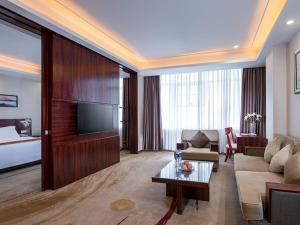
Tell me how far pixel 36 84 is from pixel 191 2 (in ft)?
19.9

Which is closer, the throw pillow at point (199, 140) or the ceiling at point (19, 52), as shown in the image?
the ceiling at point (19, 52)

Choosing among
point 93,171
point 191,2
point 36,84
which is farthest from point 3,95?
point 191,2

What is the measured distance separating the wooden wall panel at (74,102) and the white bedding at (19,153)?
5.36ft

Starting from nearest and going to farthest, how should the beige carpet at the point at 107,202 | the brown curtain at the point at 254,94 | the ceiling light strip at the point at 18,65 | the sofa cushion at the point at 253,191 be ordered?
the sofa cushion at the point at 253,191 → the beige carpet at the point at 107,202 → the ceiling light strip at the point at 18,65 → the brown curtain at the point at 254,94

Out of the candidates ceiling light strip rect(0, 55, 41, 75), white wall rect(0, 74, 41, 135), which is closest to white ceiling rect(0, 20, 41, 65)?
ceiling light strip rect(0, 55, 41, 75)

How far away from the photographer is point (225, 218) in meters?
2.37

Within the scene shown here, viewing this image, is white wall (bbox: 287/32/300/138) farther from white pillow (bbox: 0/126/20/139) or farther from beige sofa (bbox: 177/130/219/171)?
white pillow (bbox: 0/126/20/139)

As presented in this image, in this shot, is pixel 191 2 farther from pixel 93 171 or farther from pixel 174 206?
pixel 93 171

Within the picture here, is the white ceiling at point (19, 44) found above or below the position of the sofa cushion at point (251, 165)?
above

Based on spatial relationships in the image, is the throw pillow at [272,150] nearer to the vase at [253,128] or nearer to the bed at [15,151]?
the vase at [253,128]

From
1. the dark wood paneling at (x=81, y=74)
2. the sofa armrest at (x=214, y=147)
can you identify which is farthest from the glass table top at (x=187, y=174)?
the dark wood paneling at (x=81, y=74)

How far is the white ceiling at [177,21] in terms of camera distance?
3.05 m

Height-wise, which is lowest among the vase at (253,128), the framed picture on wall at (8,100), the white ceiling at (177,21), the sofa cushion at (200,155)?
the sofa cushion at (200,155)

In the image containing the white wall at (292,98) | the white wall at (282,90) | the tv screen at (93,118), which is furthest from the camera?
the tv screen at (93,118)
